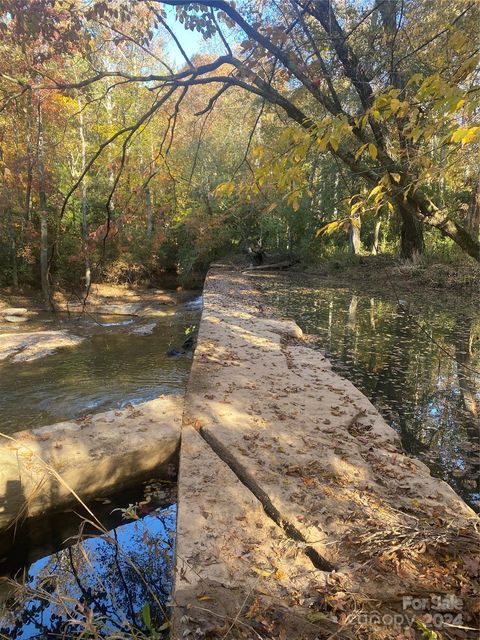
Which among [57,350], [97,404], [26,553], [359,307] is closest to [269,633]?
[26,553]

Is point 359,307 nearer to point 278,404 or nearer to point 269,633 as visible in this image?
point 278,404

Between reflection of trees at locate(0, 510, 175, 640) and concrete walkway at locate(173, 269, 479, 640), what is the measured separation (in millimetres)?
493

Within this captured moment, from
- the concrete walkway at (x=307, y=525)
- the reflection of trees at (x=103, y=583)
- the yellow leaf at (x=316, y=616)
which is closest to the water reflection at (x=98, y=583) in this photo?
the reflection of trees at (x=103, y=583)

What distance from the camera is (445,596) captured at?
1.85 meters

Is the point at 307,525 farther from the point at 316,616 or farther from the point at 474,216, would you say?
Answer: the point at 474,216

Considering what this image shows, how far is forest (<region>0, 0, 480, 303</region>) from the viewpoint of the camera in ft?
8.65

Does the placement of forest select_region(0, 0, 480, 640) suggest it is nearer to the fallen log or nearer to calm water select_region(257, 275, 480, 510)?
calm water select_region(257, 275, 480, 510)

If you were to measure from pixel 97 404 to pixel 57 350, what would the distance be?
3.72 meters

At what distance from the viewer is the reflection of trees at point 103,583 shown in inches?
95.4

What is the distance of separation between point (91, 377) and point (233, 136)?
22230mm

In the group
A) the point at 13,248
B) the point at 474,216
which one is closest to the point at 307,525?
the point at 474,216

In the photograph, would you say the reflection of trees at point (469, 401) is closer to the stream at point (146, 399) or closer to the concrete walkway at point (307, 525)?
the stream at point (146, 399)

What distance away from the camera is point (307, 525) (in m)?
2.55

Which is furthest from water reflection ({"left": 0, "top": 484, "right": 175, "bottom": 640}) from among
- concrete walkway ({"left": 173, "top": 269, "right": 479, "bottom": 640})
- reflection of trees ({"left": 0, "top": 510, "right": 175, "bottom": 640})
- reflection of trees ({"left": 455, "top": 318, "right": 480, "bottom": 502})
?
reflection of trees ({"left": 455, "top": 318, "right": 480, "bottom": 502})
